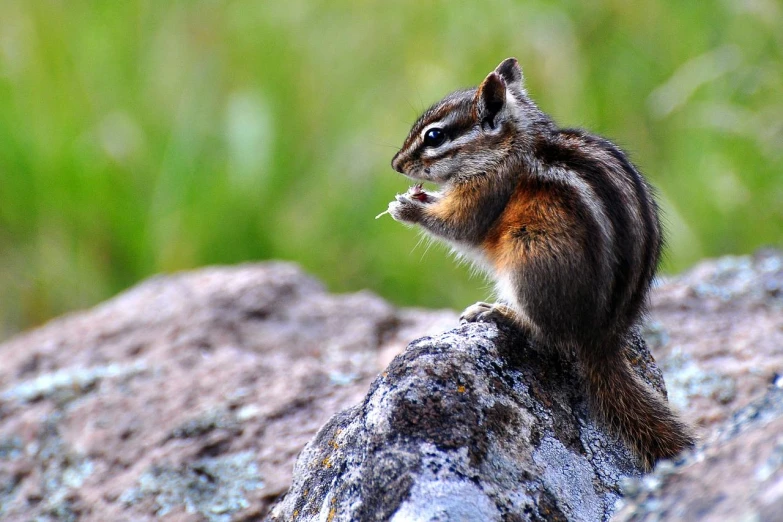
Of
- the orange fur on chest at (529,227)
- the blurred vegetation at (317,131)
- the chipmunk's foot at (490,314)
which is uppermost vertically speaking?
the blurred vegetation at (317,131)

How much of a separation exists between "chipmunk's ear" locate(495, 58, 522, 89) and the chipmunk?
22 cm

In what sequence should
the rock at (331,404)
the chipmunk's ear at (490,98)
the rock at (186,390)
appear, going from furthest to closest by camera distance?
the chipmunk's ear at (490,98) < the rock at (186,390) < the rock at (331,404)

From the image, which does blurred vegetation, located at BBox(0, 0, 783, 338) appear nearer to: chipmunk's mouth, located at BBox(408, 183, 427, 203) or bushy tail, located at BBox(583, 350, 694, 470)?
chipmunk's mouth, located at BBox(408, 183, 427, 203)

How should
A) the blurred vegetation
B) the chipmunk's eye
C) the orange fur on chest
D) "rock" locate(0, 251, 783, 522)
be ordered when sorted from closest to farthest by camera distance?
"rock" locate(0, 251, 783, 522) → the orange fur on chest → the chipmunk's eye → the blurred vegetation

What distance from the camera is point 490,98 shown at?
Answer: 3.04 m

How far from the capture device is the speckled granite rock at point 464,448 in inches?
72.0

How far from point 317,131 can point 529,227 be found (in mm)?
3968

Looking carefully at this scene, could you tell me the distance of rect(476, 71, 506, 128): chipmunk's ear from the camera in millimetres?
3029

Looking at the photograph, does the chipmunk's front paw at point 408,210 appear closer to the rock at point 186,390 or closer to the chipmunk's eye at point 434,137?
the chipmunk's eye at point 434,137

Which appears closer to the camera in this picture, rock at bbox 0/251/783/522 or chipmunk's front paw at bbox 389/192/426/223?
rock at bbox 0/251/783/522

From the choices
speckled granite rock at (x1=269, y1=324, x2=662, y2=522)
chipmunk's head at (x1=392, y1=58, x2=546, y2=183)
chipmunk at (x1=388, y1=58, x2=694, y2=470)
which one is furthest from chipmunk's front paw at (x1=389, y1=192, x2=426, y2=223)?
speckled granite rock at (x1=269, y1=324, x2=662, y2=522)

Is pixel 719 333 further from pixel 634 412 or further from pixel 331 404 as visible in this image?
pixel 331 404

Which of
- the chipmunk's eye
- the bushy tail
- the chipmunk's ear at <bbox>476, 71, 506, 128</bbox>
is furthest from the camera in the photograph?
the chipmunk's eye

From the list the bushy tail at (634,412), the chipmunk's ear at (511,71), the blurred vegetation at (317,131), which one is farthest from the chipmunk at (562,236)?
the blurred vegetation at (317,131)
